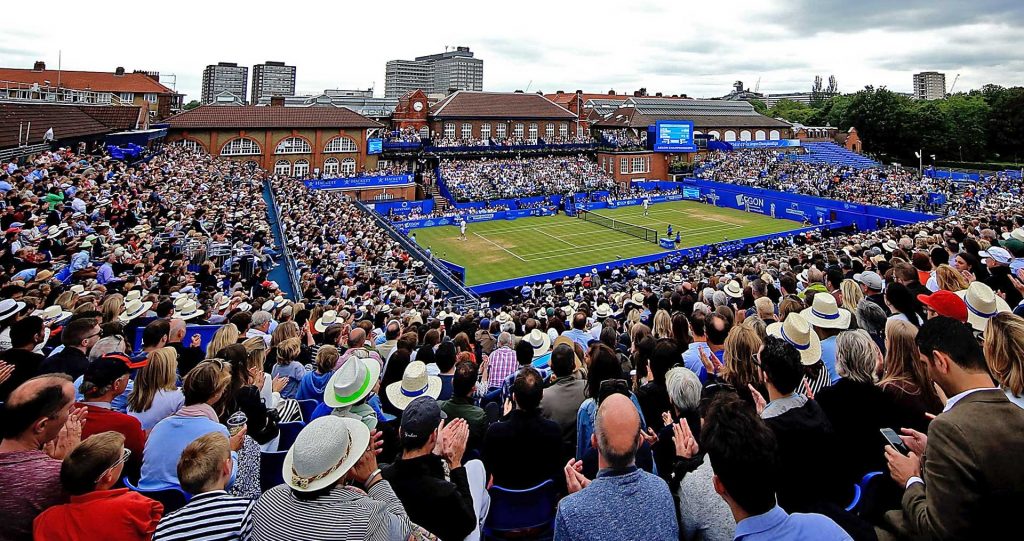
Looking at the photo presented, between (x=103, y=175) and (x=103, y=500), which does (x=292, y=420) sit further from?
(x=103, y=175)

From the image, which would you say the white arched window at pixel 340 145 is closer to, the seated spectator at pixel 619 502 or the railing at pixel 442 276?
the railing at pixel 442 276

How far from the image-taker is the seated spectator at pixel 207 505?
9.55 ft

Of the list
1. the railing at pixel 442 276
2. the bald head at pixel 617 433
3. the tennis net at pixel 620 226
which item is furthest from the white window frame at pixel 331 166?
the bald head at pixel 617 433

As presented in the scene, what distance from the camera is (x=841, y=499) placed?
141 inches

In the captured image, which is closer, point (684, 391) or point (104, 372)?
point (684, 391)

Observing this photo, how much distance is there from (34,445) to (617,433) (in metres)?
4.16

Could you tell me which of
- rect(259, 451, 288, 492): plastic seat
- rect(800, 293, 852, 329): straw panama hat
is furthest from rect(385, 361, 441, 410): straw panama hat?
rect(800, 293, 852, 329): straw panama hat

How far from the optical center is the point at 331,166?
5547cm

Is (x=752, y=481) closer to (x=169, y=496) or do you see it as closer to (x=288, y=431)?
(x=169, y=496)

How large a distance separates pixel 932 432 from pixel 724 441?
1063 millimetres

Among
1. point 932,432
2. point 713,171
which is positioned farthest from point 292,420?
point 713,171

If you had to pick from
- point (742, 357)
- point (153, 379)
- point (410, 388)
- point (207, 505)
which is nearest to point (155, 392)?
point (153, 379)

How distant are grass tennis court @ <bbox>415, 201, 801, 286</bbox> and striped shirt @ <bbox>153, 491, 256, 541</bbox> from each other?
88.3 ft

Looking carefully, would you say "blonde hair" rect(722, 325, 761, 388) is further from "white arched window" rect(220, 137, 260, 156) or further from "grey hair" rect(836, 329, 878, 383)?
"white arched window" rect(220, 137, 260, 156)
